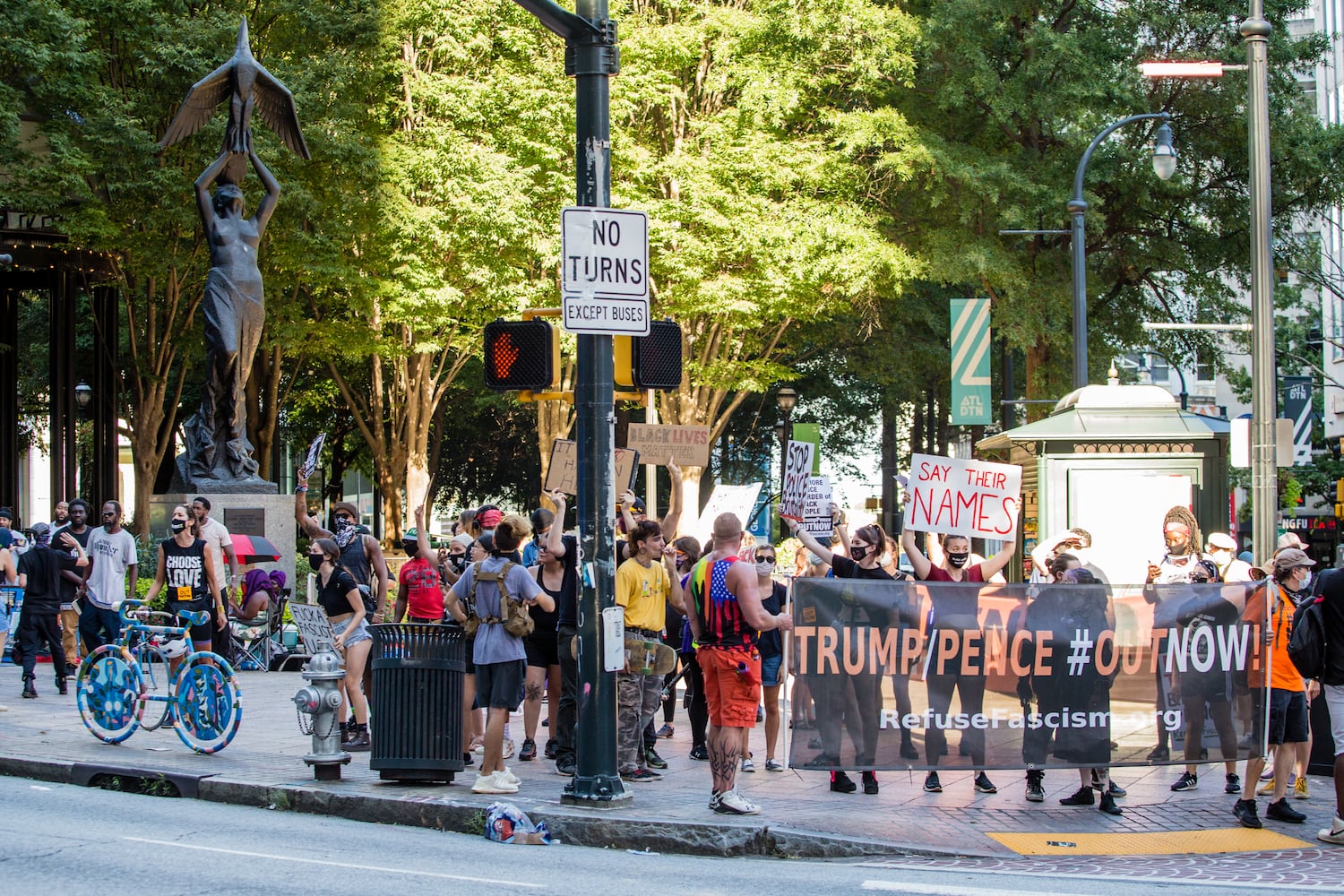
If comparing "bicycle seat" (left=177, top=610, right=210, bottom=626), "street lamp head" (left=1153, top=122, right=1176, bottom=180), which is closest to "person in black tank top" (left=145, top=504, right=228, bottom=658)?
"bicycle seat" (left=177, top=610, right=210, bottom=626)

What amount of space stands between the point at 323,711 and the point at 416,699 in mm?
760

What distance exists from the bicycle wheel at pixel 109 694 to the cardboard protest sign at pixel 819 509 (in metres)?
7.29

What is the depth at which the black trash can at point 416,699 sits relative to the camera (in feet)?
34.4

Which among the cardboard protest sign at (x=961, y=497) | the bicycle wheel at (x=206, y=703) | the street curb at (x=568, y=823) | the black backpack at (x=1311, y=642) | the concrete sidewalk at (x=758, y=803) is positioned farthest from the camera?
the cardboard protest sign at (x=961, y=497)

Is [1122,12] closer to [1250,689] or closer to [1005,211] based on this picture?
[1005,211]

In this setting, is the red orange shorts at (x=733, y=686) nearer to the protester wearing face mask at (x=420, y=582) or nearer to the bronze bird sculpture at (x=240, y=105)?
the protester wearing face mask at (x=420, y=582)

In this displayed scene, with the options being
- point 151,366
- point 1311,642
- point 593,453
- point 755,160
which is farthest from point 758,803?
point 151,366

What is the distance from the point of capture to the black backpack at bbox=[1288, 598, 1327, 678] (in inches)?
379

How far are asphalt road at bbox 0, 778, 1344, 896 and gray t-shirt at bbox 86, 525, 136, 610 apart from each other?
542cm

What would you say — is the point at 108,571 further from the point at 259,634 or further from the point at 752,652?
the point at 752,652

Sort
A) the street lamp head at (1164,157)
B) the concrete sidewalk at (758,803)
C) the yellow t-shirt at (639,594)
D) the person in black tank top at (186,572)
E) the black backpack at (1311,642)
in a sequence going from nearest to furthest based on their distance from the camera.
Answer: the concrete sidewalk at (758,803), the black backpack at (1311,642), the yellow t-shirt at (639,594), the person in black tank top at (186,572), the street lamp head at (1164,157)

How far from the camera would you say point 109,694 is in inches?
490

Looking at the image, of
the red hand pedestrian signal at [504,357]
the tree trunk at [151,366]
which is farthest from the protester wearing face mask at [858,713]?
the tree trunk at [151,366]

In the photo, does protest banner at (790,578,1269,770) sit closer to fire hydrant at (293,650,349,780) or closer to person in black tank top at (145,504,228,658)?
fire hydrant at (293,650,349,780)
